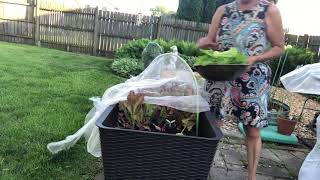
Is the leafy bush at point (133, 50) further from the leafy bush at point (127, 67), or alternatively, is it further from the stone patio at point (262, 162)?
the stone patio at point (262, 162)

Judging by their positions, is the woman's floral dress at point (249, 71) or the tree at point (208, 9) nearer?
the woman's floral dress at point (249, 71)

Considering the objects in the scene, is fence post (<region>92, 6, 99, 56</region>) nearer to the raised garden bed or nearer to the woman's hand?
the woman's hand

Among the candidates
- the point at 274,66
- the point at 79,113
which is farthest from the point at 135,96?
the point at 274,66

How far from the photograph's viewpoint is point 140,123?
216 centimetres

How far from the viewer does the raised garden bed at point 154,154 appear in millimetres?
1867

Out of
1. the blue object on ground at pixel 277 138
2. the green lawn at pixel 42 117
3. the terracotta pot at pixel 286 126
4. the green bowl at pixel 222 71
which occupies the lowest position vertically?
the blue object on ground at pixel 277 138

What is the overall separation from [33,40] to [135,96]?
1125 centimetres

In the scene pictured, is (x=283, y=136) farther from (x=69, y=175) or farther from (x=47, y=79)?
(x=47, y=79)

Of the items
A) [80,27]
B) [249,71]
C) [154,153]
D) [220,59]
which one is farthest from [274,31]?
[80,27]

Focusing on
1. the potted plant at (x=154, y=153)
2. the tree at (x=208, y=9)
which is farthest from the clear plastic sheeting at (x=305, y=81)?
the tree at (x=208, y=9)

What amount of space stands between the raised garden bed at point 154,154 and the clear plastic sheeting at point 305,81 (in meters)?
1.47

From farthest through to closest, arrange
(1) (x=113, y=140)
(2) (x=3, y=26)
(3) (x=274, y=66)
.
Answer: (2) (x=3, y=26)
(3) (x=274, y=66)
(1) (x=113, y=140)

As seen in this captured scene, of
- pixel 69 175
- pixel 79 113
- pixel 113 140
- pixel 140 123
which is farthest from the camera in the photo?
pixel 79 113

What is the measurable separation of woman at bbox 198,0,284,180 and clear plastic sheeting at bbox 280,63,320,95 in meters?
0.65
